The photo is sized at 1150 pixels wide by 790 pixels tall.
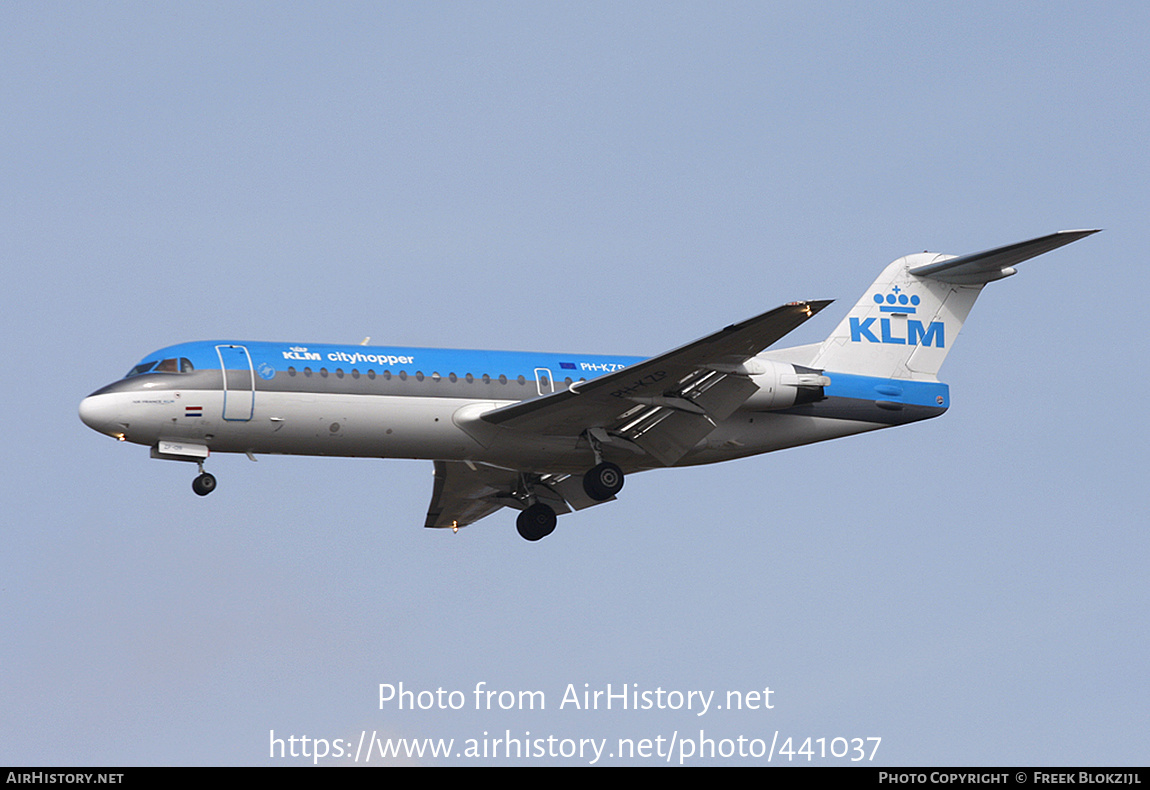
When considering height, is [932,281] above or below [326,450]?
above

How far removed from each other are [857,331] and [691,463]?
4546 millimetres

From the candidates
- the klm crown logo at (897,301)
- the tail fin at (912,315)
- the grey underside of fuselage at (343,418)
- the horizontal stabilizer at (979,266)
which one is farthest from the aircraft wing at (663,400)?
the horizontal stabilizer at (979,266)

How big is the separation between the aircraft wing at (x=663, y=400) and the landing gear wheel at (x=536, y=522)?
3494 mm

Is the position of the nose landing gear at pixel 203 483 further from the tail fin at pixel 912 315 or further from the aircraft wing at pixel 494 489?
the tail fin at pixel 912 315

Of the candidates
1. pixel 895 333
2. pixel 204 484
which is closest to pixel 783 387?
Answer: pixel 895 333

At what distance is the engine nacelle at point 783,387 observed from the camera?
30.6 metres

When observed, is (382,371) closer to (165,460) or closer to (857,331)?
(165,460)

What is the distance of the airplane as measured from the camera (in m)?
28.7

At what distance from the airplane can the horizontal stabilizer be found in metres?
0.04

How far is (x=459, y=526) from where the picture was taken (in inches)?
1398

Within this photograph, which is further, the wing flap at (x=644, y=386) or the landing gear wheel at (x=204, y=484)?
the landing gear wheel at (x=204, y=484)

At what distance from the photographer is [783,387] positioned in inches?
1206

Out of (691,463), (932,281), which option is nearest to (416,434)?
(691,463)

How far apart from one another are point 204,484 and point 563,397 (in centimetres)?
666
